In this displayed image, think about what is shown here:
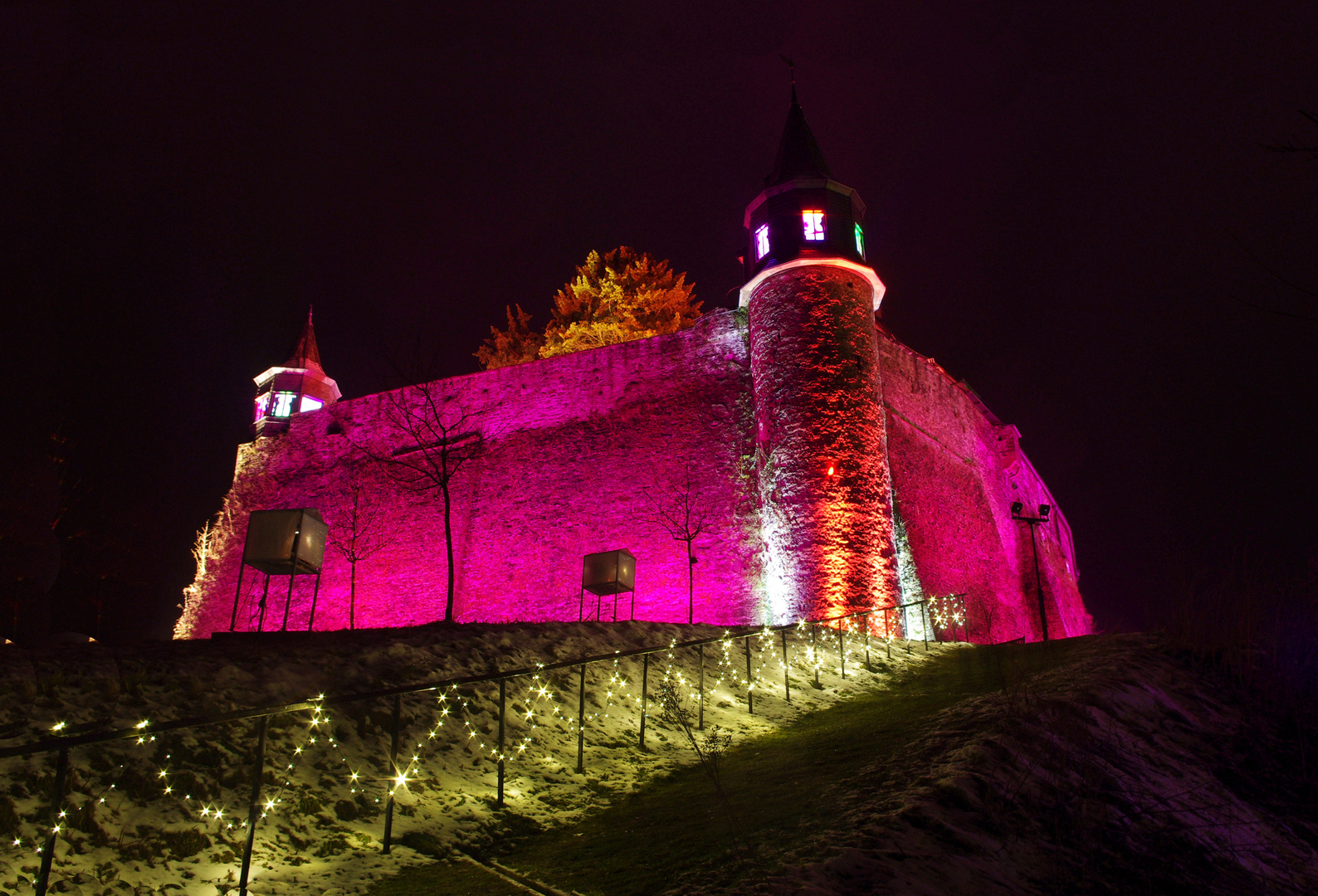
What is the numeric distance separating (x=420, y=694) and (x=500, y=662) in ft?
3.78

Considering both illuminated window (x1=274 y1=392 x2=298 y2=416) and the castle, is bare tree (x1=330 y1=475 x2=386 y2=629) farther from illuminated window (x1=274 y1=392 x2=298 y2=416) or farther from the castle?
illuminated window (x1=274 y1=392 x2=298 y2=416)

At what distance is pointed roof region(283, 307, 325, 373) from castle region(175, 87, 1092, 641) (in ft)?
20.6

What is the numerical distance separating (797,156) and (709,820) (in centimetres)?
1837

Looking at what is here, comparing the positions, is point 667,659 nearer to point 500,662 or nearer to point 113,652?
point 500,662

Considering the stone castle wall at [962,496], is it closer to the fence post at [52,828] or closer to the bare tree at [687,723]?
the bare tree at [687,723]

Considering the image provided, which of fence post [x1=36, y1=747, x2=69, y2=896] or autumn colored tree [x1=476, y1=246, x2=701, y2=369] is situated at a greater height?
autumn colored tree [x1=476, y1=246, x2=701, y2=369]

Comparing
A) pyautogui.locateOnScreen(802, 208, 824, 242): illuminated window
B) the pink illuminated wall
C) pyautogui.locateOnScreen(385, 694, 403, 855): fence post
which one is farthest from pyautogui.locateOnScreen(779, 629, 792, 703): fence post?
pyautogui.locateOnScreen(802, 208, 824, 242): illuminated window

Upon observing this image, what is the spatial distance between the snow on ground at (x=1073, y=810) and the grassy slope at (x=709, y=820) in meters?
0.29

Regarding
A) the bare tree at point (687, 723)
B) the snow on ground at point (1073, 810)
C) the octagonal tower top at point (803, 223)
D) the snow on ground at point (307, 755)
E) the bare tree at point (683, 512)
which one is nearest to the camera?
the snow on ground at point (1073, 810)

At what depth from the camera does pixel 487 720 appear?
677 centimetres

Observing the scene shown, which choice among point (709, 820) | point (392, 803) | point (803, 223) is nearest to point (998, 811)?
point (709, 820)

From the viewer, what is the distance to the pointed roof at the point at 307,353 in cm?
3094

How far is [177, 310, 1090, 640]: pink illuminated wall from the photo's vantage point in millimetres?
17594

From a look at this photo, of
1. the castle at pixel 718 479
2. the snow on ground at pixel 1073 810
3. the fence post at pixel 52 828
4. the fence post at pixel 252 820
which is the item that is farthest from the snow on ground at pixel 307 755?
the castle at pixel 718 479
